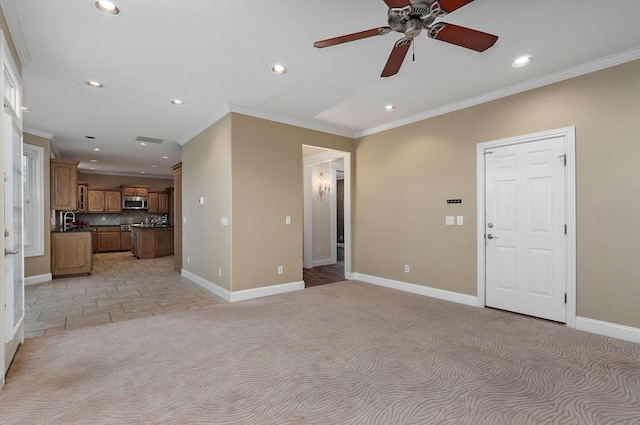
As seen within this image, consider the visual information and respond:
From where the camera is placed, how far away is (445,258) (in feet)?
14.8

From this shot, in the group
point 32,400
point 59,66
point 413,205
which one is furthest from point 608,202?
point 59,66

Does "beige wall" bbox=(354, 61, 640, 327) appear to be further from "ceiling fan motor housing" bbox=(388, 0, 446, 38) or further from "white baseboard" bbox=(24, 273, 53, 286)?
"white baseboard" bbox=(24, 273, 53, 286)

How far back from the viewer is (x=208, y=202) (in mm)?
5191

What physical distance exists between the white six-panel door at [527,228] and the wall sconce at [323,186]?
13.6 ft

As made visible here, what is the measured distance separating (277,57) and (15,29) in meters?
2.13

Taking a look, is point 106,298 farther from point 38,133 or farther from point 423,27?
point 423,27

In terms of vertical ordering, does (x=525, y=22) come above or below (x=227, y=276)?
above

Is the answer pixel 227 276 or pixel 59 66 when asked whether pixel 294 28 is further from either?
pixel 227 276

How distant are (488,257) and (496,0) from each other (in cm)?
296

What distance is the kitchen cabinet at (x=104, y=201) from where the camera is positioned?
10.5 metres

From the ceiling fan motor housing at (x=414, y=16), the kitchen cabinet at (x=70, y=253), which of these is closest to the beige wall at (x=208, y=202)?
the kitchen cabinet at (x=70, y=253)

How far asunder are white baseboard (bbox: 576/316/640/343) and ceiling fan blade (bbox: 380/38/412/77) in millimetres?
3259

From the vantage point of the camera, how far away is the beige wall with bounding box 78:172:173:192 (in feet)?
35.6

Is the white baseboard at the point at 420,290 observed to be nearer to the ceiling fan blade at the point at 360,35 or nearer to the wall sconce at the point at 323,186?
the wall sconce at the point at 323,186
